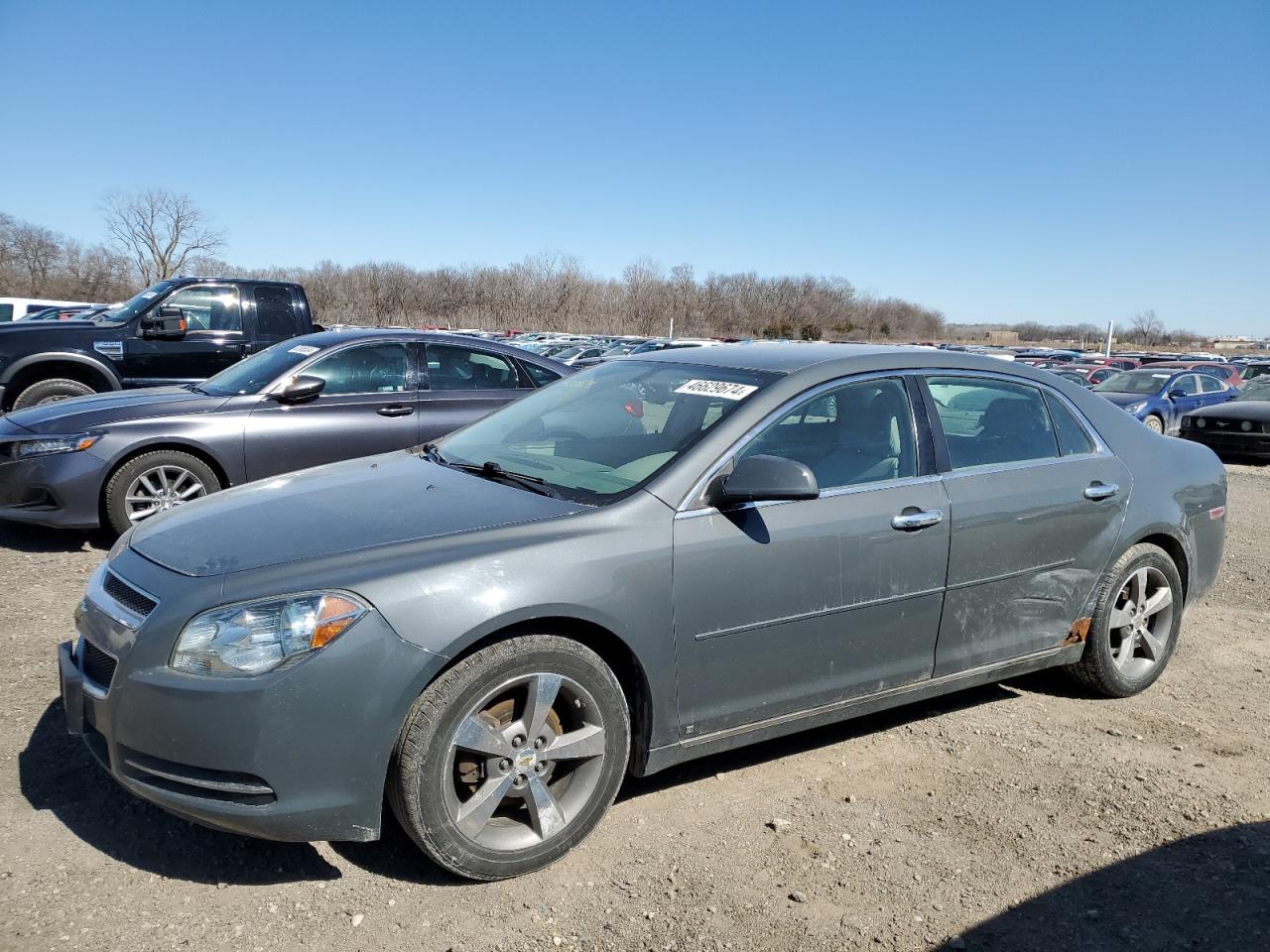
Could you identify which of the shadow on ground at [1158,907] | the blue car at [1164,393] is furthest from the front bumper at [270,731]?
the blue car at [1164,393]

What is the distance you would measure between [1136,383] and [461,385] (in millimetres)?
17700

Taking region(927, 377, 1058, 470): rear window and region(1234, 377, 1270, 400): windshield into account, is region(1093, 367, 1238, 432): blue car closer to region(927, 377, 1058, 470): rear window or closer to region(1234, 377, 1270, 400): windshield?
region(1234, 377, 1270, 400): windshield

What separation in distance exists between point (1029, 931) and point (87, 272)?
87.9m

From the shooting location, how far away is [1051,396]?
4410 mm

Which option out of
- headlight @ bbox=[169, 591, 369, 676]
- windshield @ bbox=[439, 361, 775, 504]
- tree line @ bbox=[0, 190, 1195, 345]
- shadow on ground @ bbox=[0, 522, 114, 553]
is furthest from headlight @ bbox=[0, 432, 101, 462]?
tree line @ bbox=[0, 190, 1195, 345]

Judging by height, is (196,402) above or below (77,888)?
above

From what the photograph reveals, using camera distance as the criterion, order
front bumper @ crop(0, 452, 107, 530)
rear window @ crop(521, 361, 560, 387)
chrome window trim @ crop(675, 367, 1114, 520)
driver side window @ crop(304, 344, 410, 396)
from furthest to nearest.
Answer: rear window @ crop(521, 361, 560, 387) → driver side window @ crop(304, 344, 410, 396) → front bumper @ crop(0, 452, 107, 530) → chrome window trim @ crop(675, 367, 1114, 520)

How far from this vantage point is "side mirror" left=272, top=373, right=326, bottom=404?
6.88m

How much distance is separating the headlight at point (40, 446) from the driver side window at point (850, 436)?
16.4 feet

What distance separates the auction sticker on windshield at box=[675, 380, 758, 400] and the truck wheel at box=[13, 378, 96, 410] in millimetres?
7449

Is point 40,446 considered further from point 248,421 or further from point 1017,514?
point 1017,514

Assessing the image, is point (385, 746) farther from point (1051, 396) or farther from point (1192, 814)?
point (1051, 396)

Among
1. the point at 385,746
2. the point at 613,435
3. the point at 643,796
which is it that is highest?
the point at 613,435

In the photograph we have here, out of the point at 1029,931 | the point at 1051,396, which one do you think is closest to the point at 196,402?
the point at 1051,396
